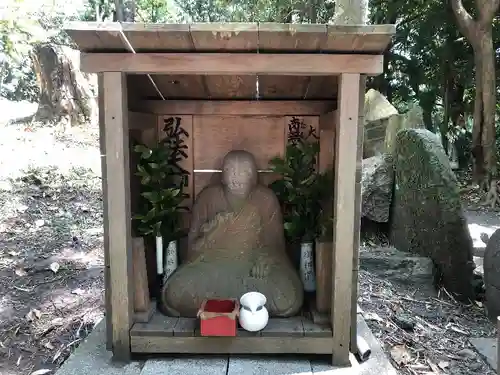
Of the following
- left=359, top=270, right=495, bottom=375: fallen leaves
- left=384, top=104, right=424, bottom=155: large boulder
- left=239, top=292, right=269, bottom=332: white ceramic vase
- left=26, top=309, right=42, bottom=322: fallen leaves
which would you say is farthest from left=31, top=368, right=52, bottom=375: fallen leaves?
left=384, top=104, right=424, bottom=155: large boulder

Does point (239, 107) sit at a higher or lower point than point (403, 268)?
higher

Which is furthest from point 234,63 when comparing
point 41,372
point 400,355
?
point 41,372

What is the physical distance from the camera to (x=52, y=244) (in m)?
5.07

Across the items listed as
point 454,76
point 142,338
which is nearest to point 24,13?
point 142,338

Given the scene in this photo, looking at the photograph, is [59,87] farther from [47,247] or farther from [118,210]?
[118,210]

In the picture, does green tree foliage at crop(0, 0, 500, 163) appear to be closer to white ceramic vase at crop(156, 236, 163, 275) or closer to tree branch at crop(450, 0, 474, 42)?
tree branch at crop(450, 0, 474, 42)

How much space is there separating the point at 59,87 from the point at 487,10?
844 centimetres

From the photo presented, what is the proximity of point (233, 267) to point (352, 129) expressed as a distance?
1.16 metres

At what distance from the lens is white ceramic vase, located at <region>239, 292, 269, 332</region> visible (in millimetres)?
2449

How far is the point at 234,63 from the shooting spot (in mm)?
2273

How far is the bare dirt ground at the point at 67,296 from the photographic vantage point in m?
3.13

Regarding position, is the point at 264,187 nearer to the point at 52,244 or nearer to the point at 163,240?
the point at 163,240

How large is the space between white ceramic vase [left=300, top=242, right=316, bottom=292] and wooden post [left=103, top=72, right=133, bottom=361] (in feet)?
3.71

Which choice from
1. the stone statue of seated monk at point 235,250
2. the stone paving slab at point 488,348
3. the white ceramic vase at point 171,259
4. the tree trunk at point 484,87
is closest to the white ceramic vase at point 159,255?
the white ceramic vase at point 171,259
